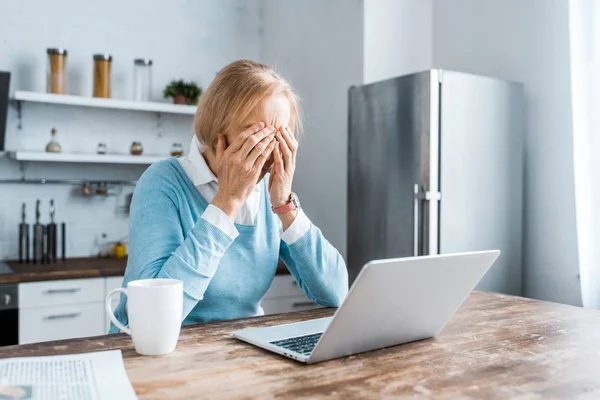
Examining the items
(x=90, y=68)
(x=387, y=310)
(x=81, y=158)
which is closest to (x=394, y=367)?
(x=387, y=310)

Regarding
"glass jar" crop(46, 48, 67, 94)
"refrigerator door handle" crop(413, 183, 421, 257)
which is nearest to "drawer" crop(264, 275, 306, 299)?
→ "refrigerator door handle" crop(413, 183, 421, 257)

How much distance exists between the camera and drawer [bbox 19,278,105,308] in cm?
261

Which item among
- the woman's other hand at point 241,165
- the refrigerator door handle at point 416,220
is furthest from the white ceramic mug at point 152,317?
the refrigerator door handle at point 416,220

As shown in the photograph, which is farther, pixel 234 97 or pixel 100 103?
pixel 100 103

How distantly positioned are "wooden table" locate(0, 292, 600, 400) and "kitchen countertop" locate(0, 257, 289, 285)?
5.53 feet

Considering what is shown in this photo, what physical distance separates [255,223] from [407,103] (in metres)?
1.32

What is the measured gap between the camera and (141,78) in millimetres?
3348

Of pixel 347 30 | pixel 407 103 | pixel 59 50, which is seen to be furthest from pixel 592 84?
pixel 59 50

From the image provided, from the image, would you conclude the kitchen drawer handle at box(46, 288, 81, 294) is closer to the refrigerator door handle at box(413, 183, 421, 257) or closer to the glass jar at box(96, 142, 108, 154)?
the glass jar at box(96, 142, 108, 154)

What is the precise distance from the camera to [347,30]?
3.26m

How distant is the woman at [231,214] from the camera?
1.29 meters

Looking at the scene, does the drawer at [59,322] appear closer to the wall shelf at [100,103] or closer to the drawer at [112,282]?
the drawer at [112,282]

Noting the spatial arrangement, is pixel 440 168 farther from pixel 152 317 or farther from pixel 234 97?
pixel 152 317

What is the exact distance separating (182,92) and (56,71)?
67 cm
